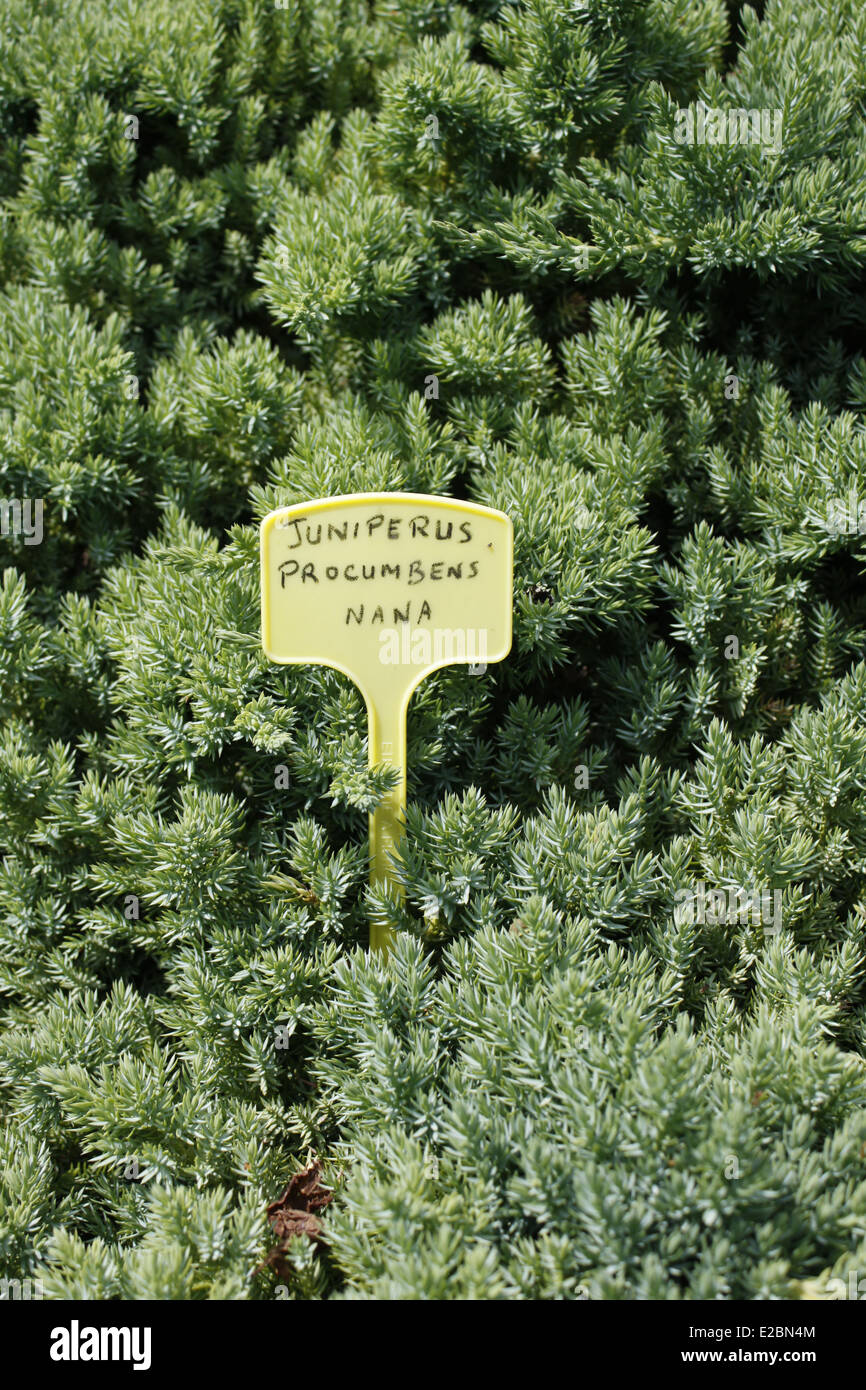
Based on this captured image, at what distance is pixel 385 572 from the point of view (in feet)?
4.73

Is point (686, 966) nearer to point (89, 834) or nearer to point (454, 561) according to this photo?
point (454, 561)

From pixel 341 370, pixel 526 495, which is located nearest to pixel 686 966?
pixel 526 495

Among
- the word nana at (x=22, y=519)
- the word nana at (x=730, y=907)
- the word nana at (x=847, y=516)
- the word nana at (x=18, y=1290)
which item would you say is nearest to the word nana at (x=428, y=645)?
the word nana at (x=730, y=907)

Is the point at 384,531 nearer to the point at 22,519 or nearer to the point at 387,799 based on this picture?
the point at 387,799

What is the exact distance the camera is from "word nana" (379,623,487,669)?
1.45m

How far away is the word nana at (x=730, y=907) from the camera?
144cm

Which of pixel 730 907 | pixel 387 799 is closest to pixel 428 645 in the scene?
pixel 387 799

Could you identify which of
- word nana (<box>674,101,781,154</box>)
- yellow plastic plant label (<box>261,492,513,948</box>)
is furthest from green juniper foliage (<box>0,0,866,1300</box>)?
yellow plastic plant label (<box>261,492,513,948</box>)

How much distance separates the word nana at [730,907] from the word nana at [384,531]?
0.65 metres

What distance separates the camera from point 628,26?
1.79 m
